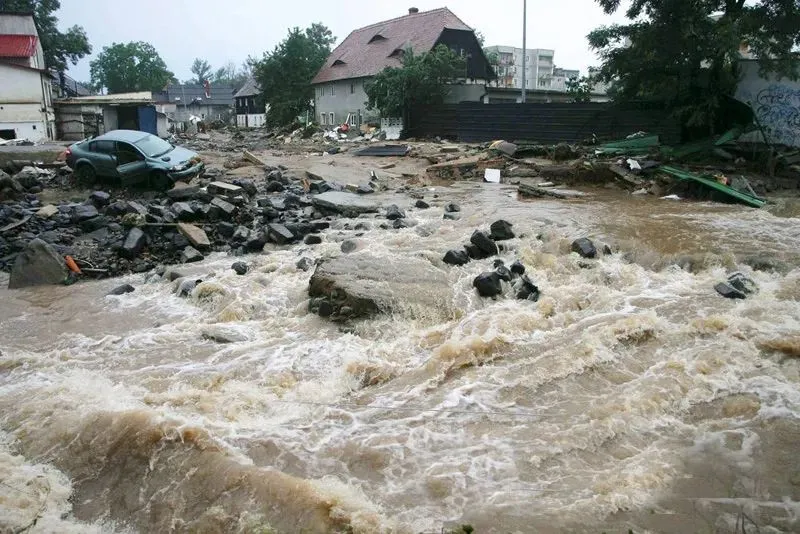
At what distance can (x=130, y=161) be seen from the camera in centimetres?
1420

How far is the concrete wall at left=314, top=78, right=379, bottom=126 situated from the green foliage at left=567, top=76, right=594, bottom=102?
12268 millimetres

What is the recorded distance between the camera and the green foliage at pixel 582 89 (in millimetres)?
25163

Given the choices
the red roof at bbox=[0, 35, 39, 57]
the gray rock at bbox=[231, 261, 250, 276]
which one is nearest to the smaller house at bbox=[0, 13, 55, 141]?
the red roof at bbox=[0, 35, 39, 57]

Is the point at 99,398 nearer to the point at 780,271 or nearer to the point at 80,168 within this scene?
the point at 780,271

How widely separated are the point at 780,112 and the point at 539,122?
9.01 metres

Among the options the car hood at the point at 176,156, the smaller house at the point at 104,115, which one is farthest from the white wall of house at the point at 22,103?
the car hood at the point at 176,156

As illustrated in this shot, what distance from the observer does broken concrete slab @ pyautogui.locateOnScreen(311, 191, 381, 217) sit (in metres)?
12.7

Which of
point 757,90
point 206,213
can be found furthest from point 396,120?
point 206,213

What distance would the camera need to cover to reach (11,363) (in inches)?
239

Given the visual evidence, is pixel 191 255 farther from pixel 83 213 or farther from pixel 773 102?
pixel 773 102

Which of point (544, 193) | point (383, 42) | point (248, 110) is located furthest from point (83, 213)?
point (248, 110)

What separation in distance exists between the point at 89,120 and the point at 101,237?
1023 inches

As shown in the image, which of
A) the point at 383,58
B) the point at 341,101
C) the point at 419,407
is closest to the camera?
the point at 419,407

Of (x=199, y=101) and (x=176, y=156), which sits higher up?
(x=199, y=101)
